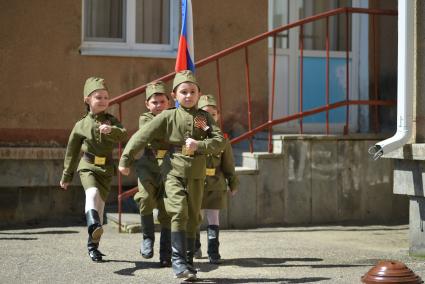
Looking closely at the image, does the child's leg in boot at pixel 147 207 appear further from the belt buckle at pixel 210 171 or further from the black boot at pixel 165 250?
the belt buckle at pixel 210 171

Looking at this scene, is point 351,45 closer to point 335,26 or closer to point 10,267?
point 335,26

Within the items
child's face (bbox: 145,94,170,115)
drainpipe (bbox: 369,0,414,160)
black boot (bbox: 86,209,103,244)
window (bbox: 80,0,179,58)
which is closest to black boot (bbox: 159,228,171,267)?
black boot (bbox: 86,209,103,244)

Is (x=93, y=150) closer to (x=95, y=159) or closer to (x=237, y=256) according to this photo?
(x=95, y=159)

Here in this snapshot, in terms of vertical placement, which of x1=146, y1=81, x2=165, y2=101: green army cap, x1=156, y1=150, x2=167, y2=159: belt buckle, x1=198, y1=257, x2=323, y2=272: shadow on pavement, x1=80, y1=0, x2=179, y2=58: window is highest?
x1=80, y1=0, x2=179, y2=58: window

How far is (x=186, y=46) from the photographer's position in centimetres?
821

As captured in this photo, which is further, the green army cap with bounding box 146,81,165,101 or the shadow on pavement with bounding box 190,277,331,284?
the green army cap with bounding box 146,81,165,101

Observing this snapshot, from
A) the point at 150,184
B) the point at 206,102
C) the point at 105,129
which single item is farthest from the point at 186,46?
the point at 150,184

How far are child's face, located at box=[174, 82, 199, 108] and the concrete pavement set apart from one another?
4.32ft

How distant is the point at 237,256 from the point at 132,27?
170 inches

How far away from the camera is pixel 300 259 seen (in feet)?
24.3

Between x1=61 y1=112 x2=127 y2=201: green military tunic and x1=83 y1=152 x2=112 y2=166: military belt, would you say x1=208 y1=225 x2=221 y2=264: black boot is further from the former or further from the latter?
x1=83 y1=152 x2=112 y2=166: military belt

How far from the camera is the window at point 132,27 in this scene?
1070 centimetres

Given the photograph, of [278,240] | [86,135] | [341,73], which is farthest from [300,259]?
[341,73]

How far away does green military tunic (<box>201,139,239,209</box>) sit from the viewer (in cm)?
736
